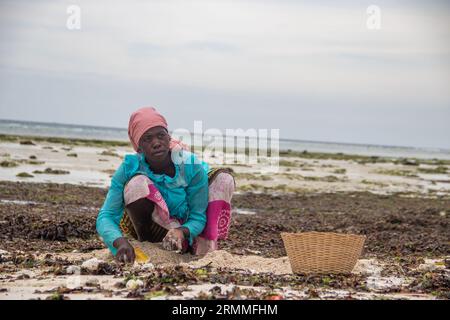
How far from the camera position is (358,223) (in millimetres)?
12773

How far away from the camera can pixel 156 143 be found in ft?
22.0

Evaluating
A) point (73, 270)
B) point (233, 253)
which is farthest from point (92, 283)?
point (233, 253)

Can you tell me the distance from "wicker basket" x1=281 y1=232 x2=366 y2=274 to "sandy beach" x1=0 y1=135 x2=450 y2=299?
183mm

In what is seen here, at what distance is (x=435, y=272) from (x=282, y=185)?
1627 cm

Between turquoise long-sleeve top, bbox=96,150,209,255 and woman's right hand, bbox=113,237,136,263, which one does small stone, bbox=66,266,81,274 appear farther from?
turquoise long-sleeve top, bbox=96,150,209,255

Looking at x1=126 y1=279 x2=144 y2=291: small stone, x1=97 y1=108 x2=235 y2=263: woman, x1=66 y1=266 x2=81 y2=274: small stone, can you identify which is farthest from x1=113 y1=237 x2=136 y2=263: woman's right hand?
x1=126 y1=279 x2=144 y2=291: small stone

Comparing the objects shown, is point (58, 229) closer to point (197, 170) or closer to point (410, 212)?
point (197, 170)

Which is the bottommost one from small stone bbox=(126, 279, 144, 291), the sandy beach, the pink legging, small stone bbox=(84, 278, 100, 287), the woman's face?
the sandy beach

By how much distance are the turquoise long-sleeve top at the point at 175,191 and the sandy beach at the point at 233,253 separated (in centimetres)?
35

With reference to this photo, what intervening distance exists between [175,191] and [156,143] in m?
0.58

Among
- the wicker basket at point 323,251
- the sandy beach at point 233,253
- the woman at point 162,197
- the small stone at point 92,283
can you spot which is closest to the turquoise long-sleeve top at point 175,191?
the woman at point 162,197

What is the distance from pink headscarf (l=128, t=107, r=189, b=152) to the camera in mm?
6711

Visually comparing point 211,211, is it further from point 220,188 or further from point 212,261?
point 212,261

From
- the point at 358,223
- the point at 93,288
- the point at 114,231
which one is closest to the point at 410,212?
the point at 358,223
